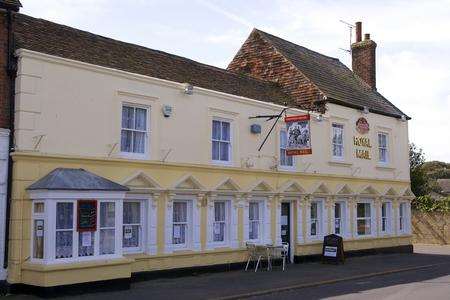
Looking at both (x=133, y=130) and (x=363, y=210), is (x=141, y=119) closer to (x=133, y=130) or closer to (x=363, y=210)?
(x=133, y=130)

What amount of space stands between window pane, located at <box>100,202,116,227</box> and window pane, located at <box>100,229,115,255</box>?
0.54ft

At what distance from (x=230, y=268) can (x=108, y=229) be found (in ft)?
18.0

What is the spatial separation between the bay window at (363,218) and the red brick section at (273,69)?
4.88m

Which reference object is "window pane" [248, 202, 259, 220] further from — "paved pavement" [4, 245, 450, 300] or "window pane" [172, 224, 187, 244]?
"window pane" [172, 224, 187, 244]

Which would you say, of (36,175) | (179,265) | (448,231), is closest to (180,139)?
(179,265)

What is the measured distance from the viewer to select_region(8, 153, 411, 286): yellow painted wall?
13203 millimetres

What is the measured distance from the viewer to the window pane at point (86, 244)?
13492mm

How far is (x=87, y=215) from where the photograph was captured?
13.6 metres

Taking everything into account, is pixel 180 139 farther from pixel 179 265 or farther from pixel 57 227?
pixel 57 227

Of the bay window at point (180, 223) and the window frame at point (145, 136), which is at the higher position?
the window frame at point (145, 136)

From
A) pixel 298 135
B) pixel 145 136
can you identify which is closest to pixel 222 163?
pixel 298 135

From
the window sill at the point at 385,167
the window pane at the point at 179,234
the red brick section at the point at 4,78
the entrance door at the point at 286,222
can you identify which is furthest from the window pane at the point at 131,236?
the window sill at the point at 385,167

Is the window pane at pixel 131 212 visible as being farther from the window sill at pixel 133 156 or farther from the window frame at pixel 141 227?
the window sill at pixel 133 156

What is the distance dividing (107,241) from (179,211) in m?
3.58
